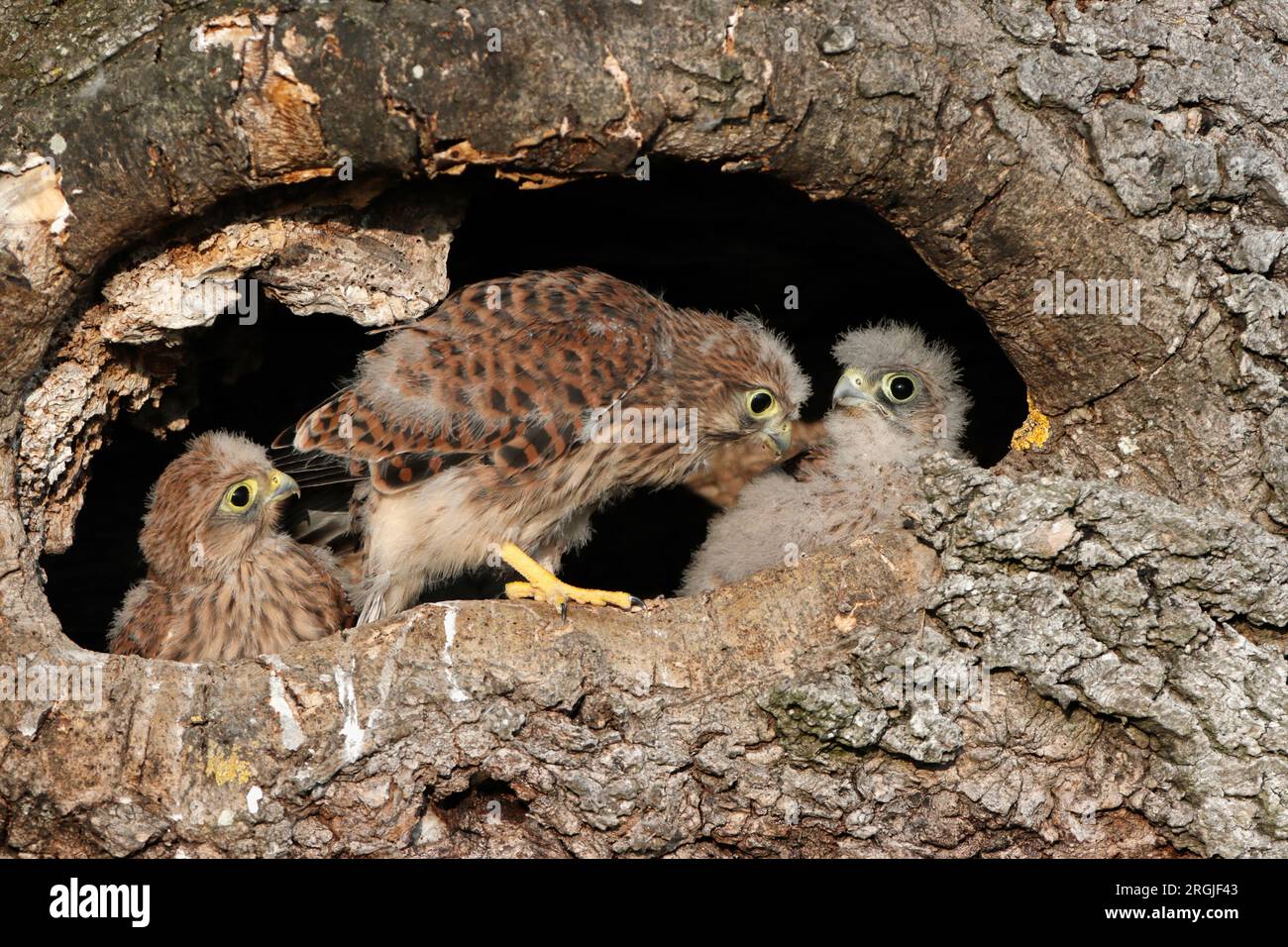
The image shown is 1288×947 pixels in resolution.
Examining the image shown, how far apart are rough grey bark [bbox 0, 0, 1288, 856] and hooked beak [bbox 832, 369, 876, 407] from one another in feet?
2.71

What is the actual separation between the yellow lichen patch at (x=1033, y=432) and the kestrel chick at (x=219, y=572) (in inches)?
97.7

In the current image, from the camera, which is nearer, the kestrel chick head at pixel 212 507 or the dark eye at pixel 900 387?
the kestrel chick head at pixel 212 507

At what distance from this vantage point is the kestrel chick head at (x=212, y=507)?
465 centimetres

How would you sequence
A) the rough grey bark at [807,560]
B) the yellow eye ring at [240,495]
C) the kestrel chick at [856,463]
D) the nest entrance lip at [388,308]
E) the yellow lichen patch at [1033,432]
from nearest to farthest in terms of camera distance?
1. the rough grey bark at [807,560]
2. the nest entrance lip at [388,308]
3. the yellow lichen patch at [1033,432]
4. the yellow eye ring at [240,495]
5. the kestrel chick at [856,463]

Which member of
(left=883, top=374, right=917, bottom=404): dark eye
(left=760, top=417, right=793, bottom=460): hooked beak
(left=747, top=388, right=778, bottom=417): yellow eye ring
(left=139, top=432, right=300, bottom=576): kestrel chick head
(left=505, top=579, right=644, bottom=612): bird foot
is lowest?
(left=505, top=579, right=644, bottom=612): bird foot

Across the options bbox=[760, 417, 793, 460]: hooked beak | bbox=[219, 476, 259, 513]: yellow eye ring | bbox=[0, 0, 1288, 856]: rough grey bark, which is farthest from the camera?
bbox=[760, 417, 793, 460]: hooked beak

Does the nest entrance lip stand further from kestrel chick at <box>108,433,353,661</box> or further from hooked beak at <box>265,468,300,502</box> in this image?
hooked beak at <box>265,468,300,502</box>

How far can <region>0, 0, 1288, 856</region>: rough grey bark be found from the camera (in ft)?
12.8

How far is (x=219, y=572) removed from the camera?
4.70m

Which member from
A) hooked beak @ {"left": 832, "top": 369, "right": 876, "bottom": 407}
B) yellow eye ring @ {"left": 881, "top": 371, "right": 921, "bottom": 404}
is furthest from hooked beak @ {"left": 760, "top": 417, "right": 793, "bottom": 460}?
yellow eye ring @ {"left": 881, "top": 371, "right": 921, "bottom": 404}

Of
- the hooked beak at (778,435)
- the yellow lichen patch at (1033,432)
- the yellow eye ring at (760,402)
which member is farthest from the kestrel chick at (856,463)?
the yellow lichen patch at (1033,432)

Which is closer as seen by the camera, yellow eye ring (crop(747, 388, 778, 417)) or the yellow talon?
the yellow talon

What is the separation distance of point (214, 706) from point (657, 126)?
7.10ft

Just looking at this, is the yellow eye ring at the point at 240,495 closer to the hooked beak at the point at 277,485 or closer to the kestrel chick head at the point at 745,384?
the hooked beak at the point at 277,485
